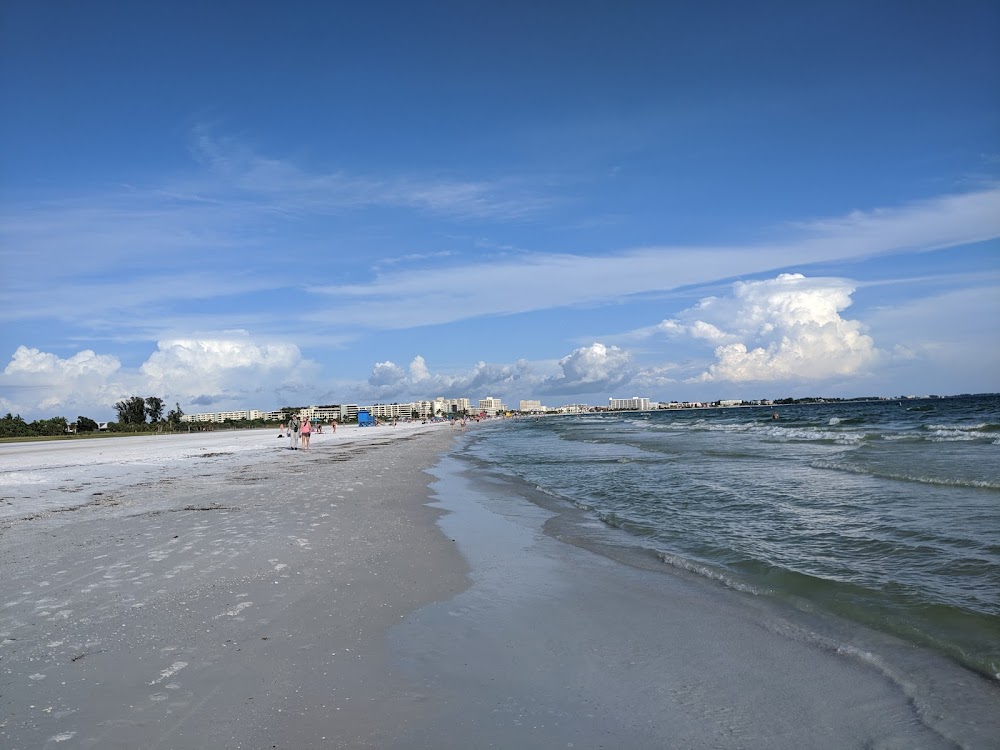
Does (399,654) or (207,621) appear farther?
(207,621)

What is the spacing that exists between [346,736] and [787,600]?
5.06 metres

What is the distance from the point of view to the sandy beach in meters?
3.79

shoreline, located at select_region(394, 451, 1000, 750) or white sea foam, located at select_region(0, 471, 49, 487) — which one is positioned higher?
white sea foam, located at select_region(0, 471, 49, 487)

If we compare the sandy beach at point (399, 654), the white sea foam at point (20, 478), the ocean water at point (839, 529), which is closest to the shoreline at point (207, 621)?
the sandy beach at point (399, 654)

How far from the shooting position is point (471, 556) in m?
8.85

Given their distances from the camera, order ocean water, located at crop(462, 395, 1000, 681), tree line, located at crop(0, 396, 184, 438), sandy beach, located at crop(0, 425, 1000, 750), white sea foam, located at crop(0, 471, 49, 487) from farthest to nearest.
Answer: tree line, located at crop(0, 396, 184, 438) → white sea foam, located at crop(0, 471, 49, 487) → ocean water, located at crop(462, 395, 1000, 681) → sandy beach, located at crop(0, 425, 1000, 750)

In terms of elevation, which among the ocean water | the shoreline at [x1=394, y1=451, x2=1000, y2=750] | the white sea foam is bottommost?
the ocean water

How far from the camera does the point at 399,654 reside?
16.5 feet

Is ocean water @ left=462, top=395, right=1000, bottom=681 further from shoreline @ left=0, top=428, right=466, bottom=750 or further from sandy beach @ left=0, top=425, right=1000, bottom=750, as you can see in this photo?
shoreline @ left=0, top=428, right=466, bottom=750

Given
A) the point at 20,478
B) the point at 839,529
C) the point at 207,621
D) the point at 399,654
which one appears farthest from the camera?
the point at 20,478

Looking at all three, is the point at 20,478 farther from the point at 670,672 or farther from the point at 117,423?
the point at 117,423

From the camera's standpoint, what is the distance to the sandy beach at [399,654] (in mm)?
3793

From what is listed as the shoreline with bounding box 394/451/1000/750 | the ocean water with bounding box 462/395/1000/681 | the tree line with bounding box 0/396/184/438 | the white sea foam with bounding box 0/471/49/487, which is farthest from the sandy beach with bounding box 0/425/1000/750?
the tree line with bounding box 0/396/184/438

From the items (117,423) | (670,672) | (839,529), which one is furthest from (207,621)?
(117,423)
